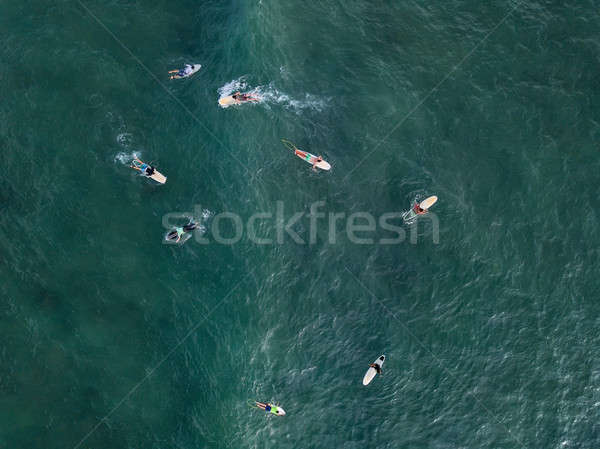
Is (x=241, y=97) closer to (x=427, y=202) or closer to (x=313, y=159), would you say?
(x=313, y=159)

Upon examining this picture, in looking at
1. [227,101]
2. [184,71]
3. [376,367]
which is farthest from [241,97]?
[376,367]

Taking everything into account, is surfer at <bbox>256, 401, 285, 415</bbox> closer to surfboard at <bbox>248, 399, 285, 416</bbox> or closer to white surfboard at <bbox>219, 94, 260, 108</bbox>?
surfboard at <bbox>248, 399, 285, 416</bbox>

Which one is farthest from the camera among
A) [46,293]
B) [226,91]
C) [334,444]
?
[226,91]

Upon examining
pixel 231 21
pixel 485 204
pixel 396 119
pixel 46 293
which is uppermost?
pixel 231 21

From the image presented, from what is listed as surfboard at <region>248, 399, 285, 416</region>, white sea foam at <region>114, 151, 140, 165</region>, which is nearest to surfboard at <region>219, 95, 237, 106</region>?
white sea foam at <region>114, 151, 140, 165</region>

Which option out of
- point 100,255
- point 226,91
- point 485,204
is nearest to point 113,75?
point 226,91

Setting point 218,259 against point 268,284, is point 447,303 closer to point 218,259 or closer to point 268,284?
point 268,284
